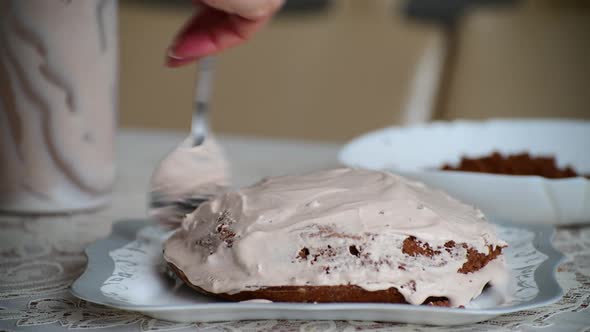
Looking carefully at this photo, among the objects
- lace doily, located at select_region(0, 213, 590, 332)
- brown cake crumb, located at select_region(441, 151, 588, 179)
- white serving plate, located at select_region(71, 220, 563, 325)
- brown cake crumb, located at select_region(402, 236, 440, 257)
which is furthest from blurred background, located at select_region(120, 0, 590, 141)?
brown cake crumb, located at select_region(402, 236, 440, 257)

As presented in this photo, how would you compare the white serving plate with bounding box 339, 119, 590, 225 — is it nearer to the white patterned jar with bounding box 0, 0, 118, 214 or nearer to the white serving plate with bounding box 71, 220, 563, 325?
the white serving plate with bounding box 71, 220, 563, 325

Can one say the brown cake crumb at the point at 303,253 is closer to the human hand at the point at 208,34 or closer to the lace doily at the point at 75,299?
the lace doily at the point at 75,299

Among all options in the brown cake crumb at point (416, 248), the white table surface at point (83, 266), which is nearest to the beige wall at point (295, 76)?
the white table surface at point (83, 266)

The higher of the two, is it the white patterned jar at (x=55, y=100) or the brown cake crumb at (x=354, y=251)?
the white patterned jar at (x=55, y=100)

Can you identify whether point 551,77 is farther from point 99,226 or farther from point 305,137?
point 99,226

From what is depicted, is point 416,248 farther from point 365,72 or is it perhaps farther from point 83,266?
point 365,72

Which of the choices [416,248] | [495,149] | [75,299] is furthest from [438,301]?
[495,149]
